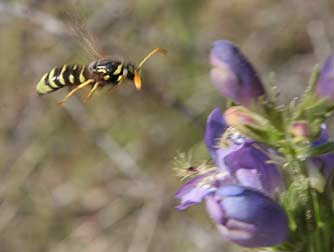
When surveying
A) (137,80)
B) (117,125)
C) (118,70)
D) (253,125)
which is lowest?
(253,125)

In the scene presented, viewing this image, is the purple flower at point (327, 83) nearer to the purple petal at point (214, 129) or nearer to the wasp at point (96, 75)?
the purple petal at point (214, 129)

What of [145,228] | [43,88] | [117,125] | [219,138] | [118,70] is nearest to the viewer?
[219,138]

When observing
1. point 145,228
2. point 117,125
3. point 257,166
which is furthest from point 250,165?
point 117,125

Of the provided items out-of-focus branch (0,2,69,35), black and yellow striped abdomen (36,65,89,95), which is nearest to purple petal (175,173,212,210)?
black and yellow striped abdomen (36,65,89,95)

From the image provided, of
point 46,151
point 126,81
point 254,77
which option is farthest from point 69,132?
point 254,77

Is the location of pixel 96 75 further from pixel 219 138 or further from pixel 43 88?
pixel 219 138

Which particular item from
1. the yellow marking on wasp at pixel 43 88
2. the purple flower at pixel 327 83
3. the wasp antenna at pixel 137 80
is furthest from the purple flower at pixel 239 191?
the yellow marking on wasp at pixel 43 88
